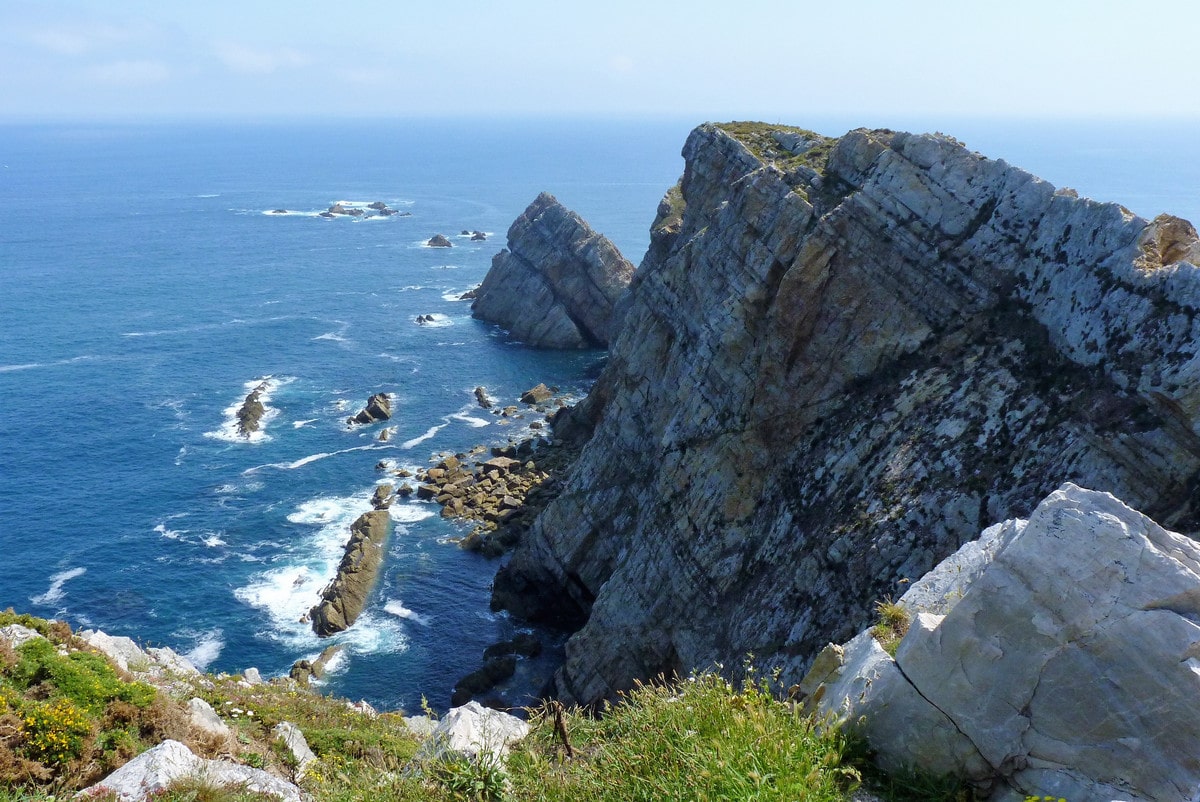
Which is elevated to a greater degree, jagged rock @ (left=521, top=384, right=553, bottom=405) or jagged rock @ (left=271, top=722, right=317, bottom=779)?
jagged rock @ (left=271, top=722, right=317, bottom=779)

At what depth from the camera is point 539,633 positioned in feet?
162

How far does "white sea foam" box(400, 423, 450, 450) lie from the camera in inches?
2879

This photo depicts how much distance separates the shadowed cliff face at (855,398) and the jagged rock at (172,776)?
17672 millimetres

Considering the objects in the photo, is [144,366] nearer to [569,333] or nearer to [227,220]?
[569,333]

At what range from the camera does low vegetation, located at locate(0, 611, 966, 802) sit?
10477 millimetres

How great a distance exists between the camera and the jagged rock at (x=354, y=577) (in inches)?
1927

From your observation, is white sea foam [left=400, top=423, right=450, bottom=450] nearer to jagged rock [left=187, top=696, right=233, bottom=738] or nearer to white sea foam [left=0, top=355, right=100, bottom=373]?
white sea foam [left=0, top=355, right=100, bottom=373]

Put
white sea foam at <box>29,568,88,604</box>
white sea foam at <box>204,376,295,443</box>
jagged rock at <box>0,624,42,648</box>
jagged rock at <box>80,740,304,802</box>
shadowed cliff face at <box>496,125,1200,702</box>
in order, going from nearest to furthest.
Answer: jagged rock at <box>80,740,304,802</box> < jagged rock at <box>0,624,42,648</box> < shadowed cliff face at <box>496,125,1200,702</box> < white sea foam at <box>29,568,88,604</box> < white sea foam at <box>204,376,295,443</box>

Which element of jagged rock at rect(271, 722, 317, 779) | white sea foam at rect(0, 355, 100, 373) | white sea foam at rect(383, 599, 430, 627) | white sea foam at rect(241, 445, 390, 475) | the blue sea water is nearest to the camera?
jagged rock at rect(271, 722, 317, 779)

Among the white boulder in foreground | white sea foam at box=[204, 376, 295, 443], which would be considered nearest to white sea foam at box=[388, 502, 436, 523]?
white sea foam at box=[204, 376, 295, 443]

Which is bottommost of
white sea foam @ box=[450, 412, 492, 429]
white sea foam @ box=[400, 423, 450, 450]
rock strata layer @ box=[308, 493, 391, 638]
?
rock strata layer @ box=[308, 493, 391, 638]

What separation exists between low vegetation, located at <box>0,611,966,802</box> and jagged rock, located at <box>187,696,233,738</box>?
272 mm

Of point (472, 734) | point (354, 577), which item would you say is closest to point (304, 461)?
point (354, 577)

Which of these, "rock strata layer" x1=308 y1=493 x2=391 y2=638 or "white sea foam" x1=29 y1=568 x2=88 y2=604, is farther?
"white sea foam" x1=29 y1=568 x2=88 y2=604
